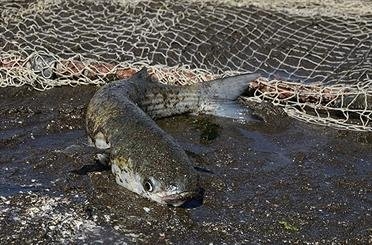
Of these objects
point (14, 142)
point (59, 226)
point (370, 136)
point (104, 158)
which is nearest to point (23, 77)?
point (14, 142)

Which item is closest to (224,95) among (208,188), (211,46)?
(208,188)

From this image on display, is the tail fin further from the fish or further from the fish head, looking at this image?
the fish head

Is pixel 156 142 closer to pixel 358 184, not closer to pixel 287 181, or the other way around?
pixel 287 181

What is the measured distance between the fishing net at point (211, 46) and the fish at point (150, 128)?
53 cm

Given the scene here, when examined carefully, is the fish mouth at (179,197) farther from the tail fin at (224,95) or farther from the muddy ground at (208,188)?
the tail fin at (224,95)

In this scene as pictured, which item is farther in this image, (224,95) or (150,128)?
(224,95)

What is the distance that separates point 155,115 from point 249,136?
0.89 metres

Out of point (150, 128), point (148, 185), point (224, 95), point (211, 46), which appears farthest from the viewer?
point (211, 46)

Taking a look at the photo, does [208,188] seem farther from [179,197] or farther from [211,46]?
[211,46]

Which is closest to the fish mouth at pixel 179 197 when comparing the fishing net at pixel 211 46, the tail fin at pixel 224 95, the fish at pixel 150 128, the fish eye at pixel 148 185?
the fish at pixel 150 128

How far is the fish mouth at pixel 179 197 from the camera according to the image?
432 cm

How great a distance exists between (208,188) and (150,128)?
0.61 metres

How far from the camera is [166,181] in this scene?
4328mm

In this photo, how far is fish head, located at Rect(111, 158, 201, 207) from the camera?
4320 mm
